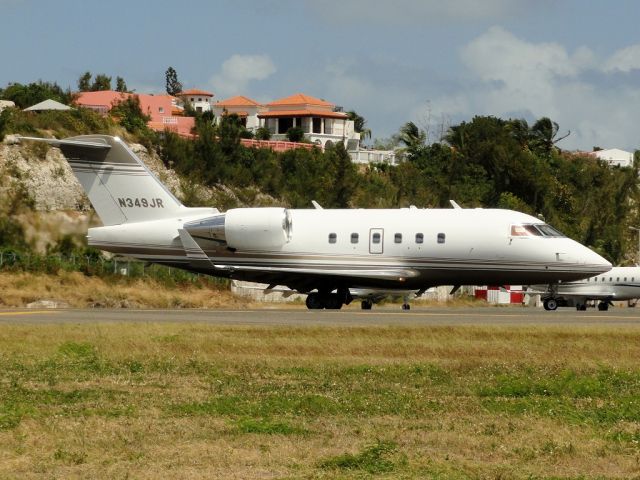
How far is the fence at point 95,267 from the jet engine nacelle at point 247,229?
6.35 meters

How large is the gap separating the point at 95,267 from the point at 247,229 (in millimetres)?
14386

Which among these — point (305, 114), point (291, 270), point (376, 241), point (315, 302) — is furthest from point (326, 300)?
point (305, 114)

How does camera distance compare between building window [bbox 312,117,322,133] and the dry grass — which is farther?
building window [bbox 312,117,322,133]

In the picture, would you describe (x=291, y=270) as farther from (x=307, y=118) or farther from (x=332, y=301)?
(x=307, y=118)

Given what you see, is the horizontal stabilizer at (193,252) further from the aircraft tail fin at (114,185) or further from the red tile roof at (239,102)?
the red tile roof at (239,102)

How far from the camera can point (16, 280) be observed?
161ft

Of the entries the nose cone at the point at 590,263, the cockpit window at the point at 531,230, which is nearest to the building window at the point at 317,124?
the cockpit window at the point at 531,230

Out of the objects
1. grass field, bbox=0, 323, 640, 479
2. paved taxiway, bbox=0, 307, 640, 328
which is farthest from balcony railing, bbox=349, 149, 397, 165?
grass field, bbox=0, 323, 640, 479

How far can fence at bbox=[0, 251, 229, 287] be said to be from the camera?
50.0 metres

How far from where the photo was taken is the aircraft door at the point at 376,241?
40656 mm

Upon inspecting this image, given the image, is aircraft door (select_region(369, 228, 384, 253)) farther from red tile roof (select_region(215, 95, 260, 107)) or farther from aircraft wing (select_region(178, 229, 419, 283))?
red tile roof (select_region(215, 95, 260, 107))

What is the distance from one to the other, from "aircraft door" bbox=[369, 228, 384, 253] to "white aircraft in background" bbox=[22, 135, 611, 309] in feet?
0.11

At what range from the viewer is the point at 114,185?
4212cm

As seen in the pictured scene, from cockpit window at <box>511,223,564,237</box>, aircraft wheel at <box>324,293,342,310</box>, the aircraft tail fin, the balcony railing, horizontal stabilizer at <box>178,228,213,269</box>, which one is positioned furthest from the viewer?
the balcony railing
